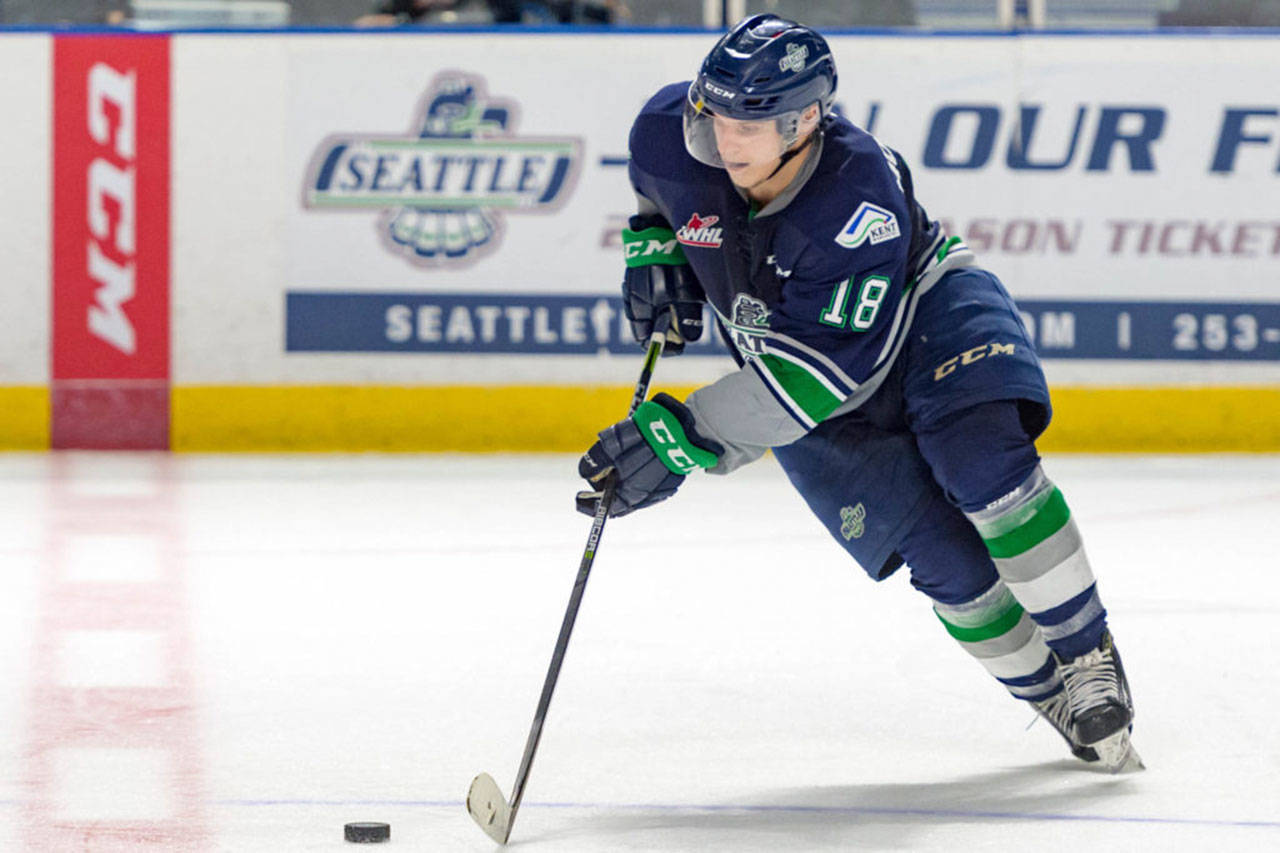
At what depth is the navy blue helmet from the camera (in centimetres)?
232

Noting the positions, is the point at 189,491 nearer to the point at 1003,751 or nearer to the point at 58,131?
the point at 58,131

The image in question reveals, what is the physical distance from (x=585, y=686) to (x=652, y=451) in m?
0.82

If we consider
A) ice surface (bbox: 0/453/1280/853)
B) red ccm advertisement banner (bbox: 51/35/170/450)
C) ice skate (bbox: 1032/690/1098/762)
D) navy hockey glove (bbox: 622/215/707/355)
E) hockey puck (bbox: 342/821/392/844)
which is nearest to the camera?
hockey puck (bbox: 342/821/392/844)

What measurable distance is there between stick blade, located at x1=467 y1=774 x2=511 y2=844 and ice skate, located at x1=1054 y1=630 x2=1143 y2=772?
2.55ft

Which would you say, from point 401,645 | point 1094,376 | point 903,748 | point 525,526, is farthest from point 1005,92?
point 903,748

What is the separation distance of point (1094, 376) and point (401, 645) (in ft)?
12.2

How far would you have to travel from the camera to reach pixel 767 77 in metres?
2.33

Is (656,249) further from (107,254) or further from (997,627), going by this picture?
(107,254)

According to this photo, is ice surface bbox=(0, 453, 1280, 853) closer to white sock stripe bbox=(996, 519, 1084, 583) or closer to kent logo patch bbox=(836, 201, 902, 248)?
white sock stripe bbox=(996, 519, 1084, 583)

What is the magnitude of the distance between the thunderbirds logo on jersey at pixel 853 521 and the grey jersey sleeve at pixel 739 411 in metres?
0.26

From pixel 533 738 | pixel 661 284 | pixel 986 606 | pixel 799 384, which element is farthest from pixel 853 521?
pixel 533 738

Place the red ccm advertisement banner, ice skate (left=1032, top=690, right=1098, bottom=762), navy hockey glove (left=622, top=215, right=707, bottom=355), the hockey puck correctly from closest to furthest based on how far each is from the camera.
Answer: the hockey puck
ice skate (left=1032, top=690, right=1098, bottom=762)
navy hockey glove (left=622, top=215, right=707, bottom=355)
the red ccm advertisement banner

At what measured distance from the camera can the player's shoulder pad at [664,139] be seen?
8.52ft

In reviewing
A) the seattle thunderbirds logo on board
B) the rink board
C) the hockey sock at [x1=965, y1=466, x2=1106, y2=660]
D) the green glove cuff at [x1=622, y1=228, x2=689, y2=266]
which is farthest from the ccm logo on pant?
the seattle thunderbirds logo on board
